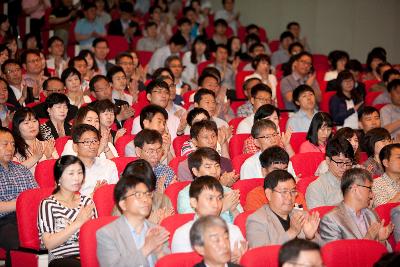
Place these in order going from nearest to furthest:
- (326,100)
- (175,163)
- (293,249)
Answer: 1. (293,249)
2. (175,163)
3. (326,100)

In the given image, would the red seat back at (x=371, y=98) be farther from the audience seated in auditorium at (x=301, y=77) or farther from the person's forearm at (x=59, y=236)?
the person's forearm at (x=59, y=236)

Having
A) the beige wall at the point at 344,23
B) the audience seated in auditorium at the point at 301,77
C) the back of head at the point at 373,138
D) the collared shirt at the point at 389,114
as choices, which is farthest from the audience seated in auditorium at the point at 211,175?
the beige wall at the point at 344,23

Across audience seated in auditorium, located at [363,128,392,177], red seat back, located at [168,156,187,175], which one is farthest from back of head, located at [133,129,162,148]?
audience seated in auditorium, located at [363,128,392,177]

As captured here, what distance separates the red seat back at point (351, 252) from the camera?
4.28 meters

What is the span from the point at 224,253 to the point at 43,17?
8275mm

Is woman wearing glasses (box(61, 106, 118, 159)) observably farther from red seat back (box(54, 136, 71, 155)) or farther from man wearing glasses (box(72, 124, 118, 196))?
man wearing glasses (box(72, 124, 118, 196))

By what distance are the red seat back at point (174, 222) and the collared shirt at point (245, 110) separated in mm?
3669

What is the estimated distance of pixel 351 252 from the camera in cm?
434

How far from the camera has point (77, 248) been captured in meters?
4.96

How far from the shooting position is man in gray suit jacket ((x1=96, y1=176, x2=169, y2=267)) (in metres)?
4.42

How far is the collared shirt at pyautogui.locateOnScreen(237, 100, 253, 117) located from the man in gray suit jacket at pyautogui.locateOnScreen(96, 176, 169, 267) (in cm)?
374

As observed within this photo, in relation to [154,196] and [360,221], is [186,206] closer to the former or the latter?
[154,196]

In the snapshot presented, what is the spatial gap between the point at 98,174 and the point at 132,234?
1.21m

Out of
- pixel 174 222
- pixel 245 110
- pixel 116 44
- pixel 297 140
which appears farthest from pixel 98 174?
pixel 116 44
